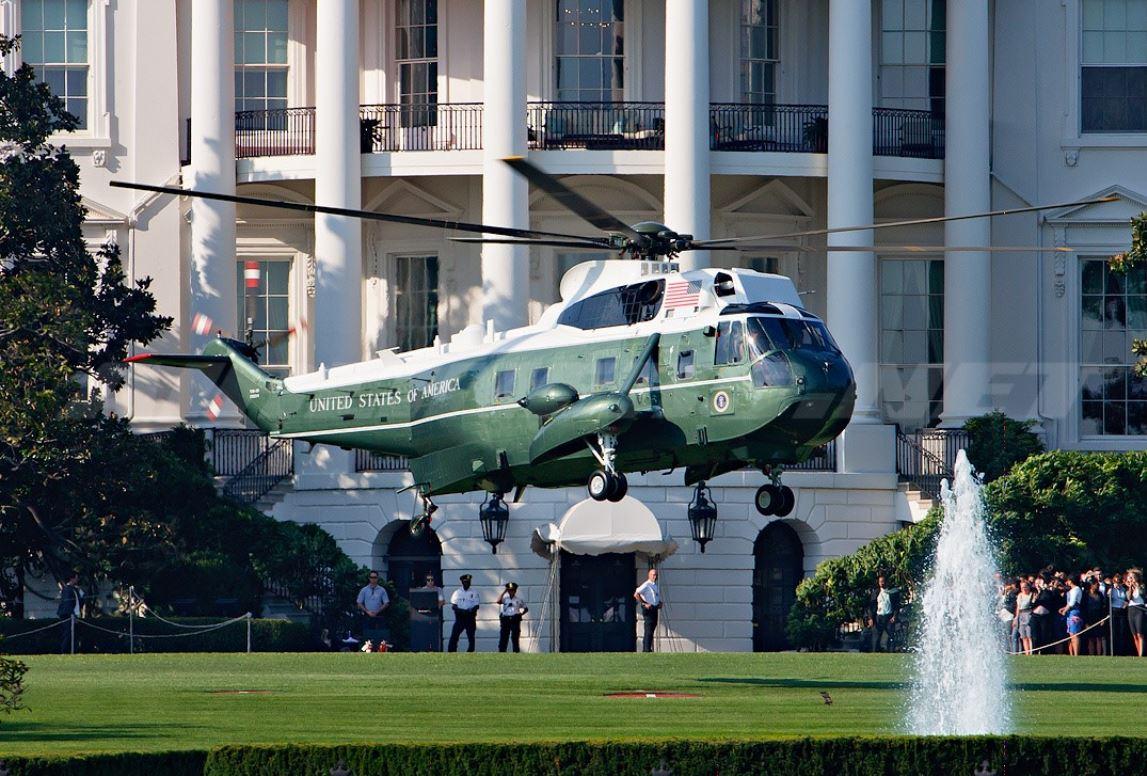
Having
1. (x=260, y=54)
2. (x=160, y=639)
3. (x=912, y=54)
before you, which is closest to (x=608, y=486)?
(x=160, y=639)

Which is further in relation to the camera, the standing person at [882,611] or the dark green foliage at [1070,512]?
the dark green foliage at [1070,512]

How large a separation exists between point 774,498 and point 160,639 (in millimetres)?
15662

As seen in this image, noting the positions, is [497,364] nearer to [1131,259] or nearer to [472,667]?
[472,667]

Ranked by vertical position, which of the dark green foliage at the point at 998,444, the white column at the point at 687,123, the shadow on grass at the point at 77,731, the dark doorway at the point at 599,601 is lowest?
the dark doorway at the point at 599,601

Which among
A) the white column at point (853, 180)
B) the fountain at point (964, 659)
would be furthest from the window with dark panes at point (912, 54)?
the fountain at point (964, 659)

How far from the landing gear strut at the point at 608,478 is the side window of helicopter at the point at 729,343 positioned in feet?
5.72

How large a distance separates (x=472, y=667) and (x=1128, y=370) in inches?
918

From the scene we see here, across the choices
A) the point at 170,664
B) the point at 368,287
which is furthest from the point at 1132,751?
the point at 368,287

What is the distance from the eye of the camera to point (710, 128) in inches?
2149

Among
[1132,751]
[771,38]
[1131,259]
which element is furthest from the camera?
[771,38]

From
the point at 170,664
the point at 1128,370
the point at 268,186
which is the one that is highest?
the point at 268,186

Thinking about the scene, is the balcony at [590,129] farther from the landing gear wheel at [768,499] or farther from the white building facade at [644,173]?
the landing gear wheel at [768,499]

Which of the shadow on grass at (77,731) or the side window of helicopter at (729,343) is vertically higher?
the side window of helicopter at (729,343)

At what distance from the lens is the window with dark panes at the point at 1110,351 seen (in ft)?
185
